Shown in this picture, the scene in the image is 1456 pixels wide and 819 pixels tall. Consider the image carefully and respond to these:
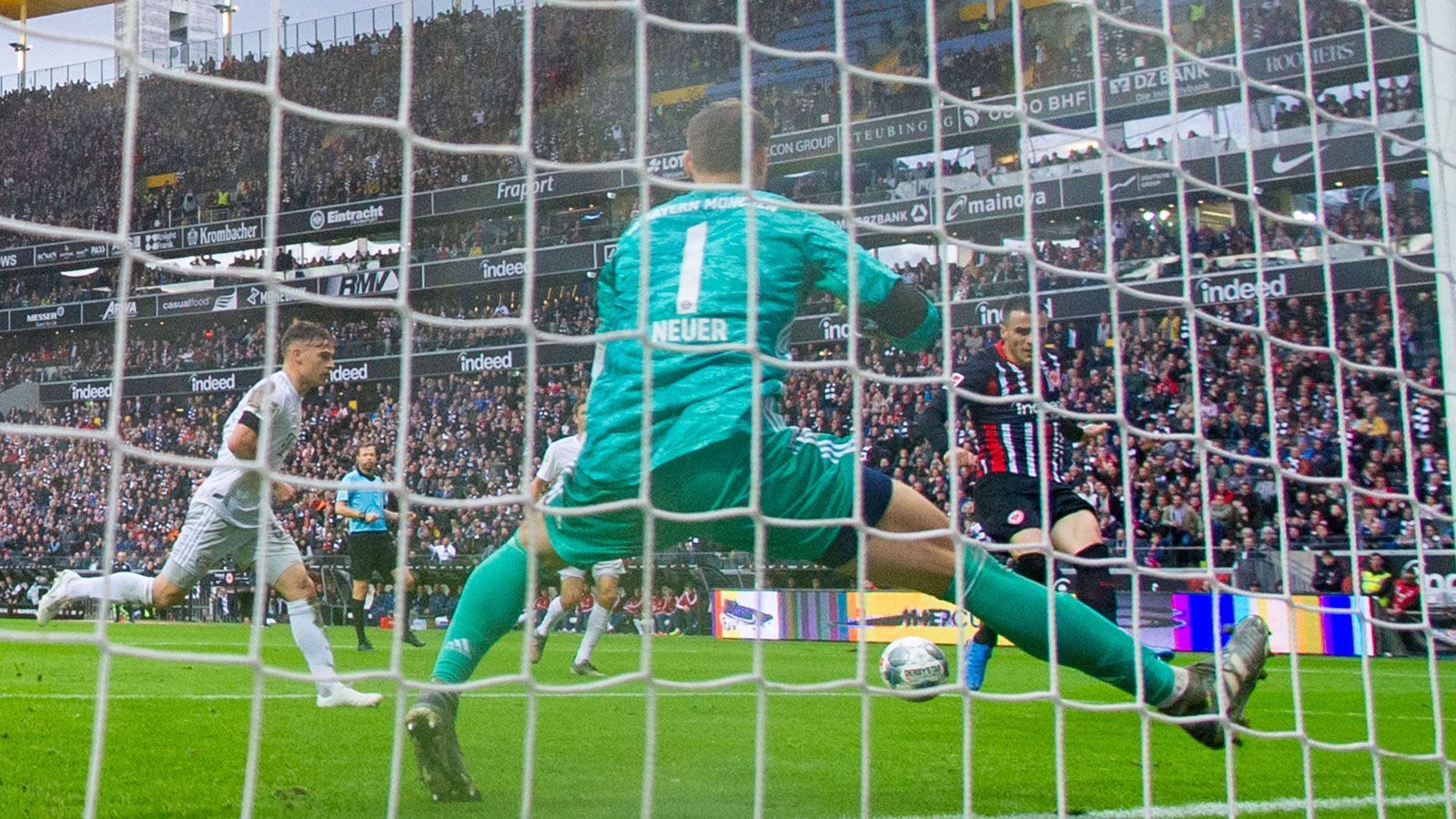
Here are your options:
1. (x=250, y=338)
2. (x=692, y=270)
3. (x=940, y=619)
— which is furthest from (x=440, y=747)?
(x=250, y=338)

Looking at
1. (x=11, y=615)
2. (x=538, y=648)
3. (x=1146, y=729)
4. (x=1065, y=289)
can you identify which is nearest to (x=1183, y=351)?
(x=1065, y=289)

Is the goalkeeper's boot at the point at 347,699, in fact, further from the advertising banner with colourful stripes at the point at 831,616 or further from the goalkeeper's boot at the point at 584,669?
the advertising banner with colourful stripes at the point at 831,616

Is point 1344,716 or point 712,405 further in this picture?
point 1344,716

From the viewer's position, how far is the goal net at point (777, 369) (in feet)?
10.9

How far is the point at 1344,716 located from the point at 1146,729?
3887 millimetres

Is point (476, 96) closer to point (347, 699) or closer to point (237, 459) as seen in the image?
point (237, 459)

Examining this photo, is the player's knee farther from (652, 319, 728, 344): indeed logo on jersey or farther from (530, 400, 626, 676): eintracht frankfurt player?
(652, 319, 728, 344): indeed logo on jersey

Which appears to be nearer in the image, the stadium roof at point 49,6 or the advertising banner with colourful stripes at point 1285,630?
the stadium roof at point 49,6

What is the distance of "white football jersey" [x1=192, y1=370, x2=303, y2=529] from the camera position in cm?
520

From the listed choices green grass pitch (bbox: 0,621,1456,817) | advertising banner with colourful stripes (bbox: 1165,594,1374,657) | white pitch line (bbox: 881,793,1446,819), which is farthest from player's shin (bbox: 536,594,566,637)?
white pitch line (bbox: 881,793,1446,819)

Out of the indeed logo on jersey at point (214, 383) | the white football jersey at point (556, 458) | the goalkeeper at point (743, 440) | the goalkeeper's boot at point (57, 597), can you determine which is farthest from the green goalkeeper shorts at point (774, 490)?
the indeed logo on jersey at point (214, 383)

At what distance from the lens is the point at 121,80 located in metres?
29.2

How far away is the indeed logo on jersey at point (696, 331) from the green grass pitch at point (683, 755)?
3.04ft

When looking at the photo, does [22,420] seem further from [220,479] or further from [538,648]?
[220,479]
